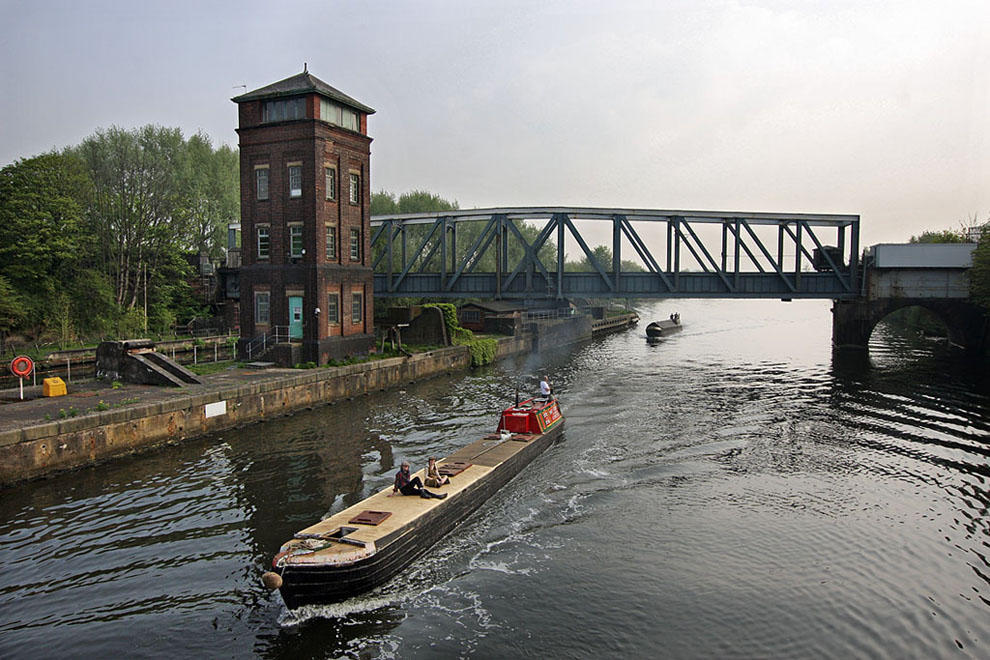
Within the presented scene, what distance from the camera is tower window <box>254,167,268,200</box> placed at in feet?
151

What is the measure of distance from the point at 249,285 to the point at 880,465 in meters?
39.9

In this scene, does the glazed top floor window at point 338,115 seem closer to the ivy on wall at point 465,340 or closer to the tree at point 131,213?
the ivy on wall at point 465,340

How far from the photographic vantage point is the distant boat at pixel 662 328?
92.0 meters

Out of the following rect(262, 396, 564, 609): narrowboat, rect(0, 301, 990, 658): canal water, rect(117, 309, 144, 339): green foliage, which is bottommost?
rect(0, 301, 990, 658): canal water

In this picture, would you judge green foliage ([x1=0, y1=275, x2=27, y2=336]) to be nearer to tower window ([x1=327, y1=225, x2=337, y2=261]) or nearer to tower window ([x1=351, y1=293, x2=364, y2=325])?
tower window ([x1=327, y1=225, x2=337, y2=261])

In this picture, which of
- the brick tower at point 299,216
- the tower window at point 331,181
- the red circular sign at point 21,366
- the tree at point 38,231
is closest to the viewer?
the red circular sign at point 21,366

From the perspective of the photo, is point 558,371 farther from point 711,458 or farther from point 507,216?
point 711,458

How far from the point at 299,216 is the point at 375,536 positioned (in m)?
32.3

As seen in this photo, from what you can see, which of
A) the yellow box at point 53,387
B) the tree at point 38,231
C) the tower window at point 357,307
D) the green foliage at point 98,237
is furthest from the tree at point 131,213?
the yellow box at point 53,387

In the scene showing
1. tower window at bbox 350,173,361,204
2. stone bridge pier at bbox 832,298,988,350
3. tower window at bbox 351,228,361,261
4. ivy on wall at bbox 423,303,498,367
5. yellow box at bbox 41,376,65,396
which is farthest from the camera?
stone bridge pier at bbox 832,298,988,350

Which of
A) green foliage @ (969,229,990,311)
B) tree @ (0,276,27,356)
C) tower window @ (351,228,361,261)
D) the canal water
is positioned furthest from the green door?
green foliage @ (969,229,990,311)

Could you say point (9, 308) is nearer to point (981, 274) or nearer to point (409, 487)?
point (409, 487)

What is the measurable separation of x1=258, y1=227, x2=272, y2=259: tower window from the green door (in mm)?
3990

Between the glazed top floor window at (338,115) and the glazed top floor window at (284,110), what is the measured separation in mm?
1373
